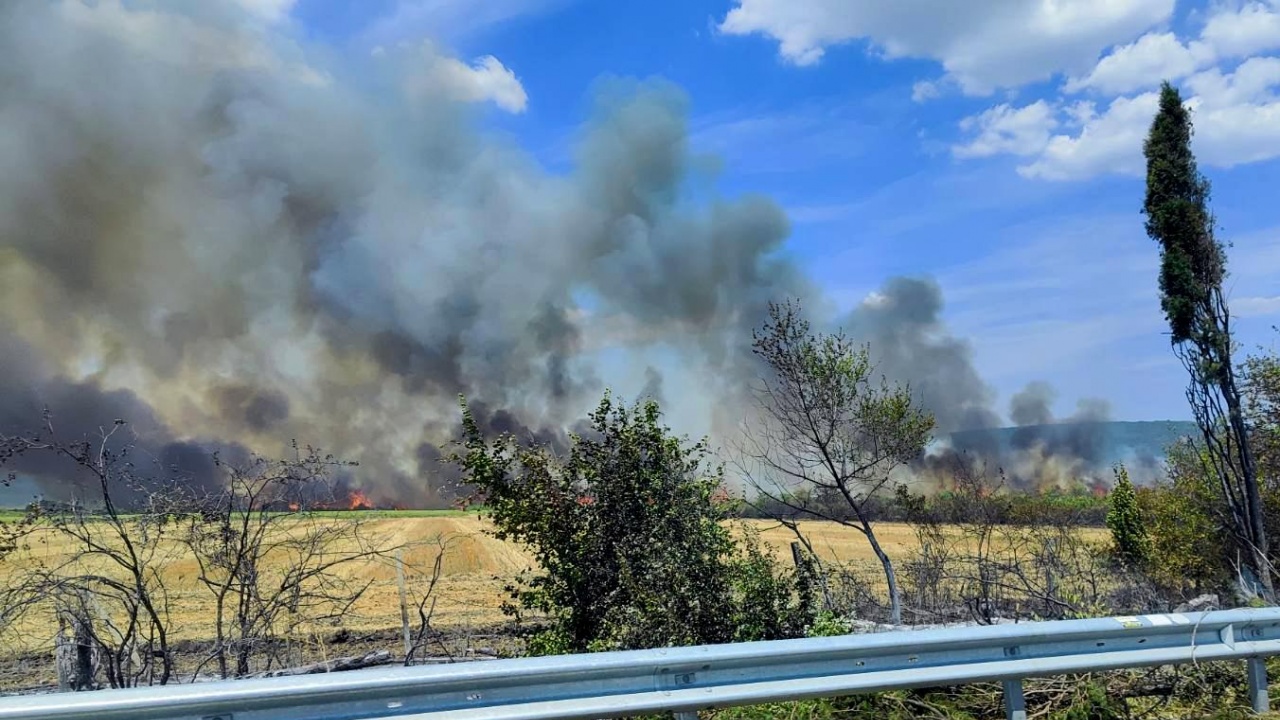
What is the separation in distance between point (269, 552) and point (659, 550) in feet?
11.9

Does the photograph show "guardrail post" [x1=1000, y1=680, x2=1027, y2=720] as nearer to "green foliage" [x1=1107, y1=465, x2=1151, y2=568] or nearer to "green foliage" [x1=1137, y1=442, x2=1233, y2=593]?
"green foliage" [x1=1137, y1=442, x2=1233, y2=593]

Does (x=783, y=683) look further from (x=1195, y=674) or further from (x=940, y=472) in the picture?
(x=940, y=472)

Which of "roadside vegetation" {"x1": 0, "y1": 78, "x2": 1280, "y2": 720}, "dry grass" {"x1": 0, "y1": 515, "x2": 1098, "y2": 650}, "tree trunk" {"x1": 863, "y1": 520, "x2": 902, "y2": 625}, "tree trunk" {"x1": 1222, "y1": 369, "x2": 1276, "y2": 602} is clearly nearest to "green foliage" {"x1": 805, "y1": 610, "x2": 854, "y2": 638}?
"roadside vegetation" {"x1": 0, "y1": 78, "x2": 1280, "y2": 720}

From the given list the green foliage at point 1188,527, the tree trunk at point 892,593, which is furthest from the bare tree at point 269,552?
the green foliage at point 1188,527

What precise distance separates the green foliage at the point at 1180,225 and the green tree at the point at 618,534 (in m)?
9.62

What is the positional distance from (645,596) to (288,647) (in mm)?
3270

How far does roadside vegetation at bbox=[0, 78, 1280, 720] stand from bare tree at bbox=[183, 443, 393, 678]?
0.08 feet

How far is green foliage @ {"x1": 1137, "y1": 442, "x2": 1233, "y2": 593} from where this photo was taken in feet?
56.3

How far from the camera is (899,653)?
159 inches

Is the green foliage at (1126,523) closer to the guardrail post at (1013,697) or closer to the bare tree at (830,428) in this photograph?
the bare tree at (830,428)

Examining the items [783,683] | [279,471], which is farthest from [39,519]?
[783,683]

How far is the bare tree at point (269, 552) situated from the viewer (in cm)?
751

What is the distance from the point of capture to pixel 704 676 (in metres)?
3.81

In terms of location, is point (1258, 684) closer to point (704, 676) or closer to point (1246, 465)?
point (704, 676)
